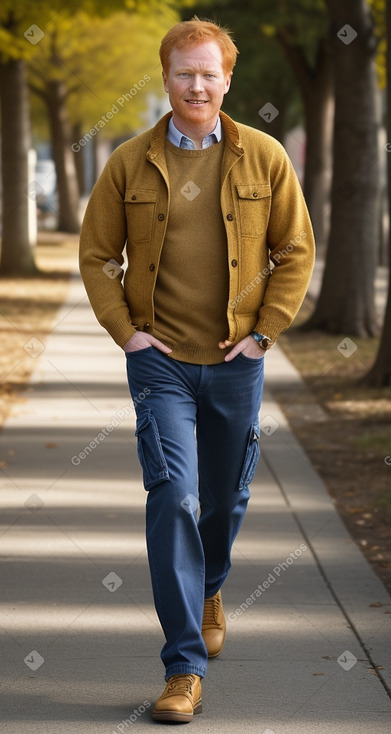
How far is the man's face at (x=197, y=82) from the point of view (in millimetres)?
3771

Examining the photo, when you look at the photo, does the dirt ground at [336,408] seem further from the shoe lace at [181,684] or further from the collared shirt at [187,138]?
the collared shirt at [187,138]

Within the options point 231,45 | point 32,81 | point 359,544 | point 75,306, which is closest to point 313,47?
point 75,306

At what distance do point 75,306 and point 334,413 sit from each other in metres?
7.86

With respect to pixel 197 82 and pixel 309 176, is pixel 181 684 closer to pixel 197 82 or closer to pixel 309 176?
pixel 197 82

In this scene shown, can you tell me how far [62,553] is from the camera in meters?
5.55

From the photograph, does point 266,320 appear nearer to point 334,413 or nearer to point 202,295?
point 202,295

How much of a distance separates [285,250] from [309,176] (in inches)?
797

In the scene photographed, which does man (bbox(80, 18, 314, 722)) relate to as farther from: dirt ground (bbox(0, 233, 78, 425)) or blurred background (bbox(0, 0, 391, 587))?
dirt ground (bbox(0, 233, 78, 425))

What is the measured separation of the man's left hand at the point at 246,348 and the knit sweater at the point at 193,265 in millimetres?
33

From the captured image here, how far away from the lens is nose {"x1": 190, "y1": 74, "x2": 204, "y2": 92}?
12.3 ft

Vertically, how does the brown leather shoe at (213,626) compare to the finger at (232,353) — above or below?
below

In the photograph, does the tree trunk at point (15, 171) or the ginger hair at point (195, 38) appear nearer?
the ginger hair at point (195, 38)

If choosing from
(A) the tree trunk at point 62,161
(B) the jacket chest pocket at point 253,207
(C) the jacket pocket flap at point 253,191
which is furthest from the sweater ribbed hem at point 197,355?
(A) the tree trunk at point 62,161

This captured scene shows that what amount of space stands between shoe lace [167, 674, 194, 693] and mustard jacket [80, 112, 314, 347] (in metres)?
1.02
